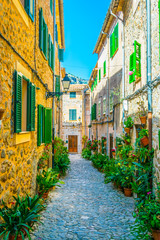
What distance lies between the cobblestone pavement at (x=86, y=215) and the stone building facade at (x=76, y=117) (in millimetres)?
18251

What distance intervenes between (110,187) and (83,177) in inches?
95.2

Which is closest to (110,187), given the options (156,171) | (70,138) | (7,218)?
(156,171)

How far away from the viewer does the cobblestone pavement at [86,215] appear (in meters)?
4.61

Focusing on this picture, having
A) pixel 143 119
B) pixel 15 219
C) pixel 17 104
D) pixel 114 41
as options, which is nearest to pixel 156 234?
pixel 15 219

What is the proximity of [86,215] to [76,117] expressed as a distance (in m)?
22.8

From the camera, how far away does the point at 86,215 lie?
5.74m

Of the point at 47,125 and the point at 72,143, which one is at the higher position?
the point at 47,125

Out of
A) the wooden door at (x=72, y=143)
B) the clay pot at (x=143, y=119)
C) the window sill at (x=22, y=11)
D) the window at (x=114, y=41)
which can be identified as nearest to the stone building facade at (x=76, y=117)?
the wooden door at (x=72, y=143)

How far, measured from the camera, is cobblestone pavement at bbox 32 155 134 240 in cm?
461

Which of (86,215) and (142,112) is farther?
(142,112)

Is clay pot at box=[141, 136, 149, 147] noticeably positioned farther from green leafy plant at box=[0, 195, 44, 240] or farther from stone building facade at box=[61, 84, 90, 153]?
stone building facade at box=[61, 84, 90, 153]

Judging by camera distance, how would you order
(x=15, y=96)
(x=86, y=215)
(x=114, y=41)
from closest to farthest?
(x=15, y=96)
(x=86, y=215)
(x=114, y=41)

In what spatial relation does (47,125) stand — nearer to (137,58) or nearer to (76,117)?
(137,58)

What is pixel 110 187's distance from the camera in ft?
28.8
